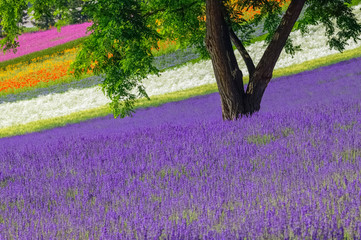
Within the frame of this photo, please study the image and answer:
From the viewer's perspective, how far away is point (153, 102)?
21.8 metres

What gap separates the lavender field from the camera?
3.79 m

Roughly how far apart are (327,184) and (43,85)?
3126 centimetres

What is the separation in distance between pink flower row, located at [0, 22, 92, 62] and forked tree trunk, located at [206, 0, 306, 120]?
34.0m

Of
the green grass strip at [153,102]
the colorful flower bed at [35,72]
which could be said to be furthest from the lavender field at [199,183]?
the colorful flower bed at [35,72]

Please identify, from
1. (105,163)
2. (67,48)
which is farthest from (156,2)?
(67,48)

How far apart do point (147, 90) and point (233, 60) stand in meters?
16.8

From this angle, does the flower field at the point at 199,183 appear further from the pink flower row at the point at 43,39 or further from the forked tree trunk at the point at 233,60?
the pink flower row at the point at 43,39

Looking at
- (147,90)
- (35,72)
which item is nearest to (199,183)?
(147,90)

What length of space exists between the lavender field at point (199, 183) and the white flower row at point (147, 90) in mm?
17564

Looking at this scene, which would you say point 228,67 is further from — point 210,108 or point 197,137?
point 210,108

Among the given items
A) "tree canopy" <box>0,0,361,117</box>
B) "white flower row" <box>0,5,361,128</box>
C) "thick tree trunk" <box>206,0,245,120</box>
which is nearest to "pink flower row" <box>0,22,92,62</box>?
"white flower row" <box>0,5,361,128</box>

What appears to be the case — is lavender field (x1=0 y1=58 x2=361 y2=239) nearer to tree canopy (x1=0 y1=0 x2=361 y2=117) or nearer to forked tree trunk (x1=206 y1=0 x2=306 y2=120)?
forked tree trunk (x1=206 y1=0 x2=306 y2=120)

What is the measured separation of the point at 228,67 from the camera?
10.9 meters

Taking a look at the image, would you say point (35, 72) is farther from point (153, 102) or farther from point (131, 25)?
point (131, 25)
